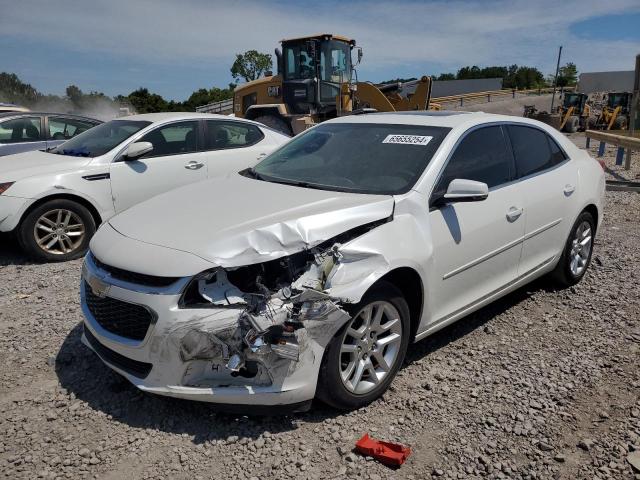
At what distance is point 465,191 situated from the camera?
336 centimetres

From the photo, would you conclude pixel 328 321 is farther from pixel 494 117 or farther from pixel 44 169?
pixel 44 169

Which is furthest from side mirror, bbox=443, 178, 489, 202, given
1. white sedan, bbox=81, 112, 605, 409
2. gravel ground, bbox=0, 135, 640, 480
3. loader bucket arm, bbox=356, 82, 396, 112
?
loader bucket arm, bbox=356, 82, 396, 112

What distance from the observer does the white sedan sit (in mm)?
2725

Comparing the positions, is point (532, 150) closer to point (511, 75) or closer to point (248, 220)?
point (248, 220)

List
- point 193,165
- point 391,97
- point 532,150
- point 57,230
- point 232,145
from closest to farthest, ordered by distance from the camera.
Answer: point 532,150, point 57,230, point 193,165, point 232,145, point 391,97

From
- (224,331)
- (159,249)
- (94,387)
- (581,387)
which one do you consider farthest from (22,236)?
(581,387)

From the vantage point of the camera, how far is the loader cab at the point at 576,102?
93.7ft

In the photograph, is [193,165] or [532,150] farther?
[193,165]

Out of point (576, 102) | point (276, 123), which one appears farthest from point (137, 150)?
point (576, 102)

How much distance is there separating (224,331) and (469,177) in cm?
205

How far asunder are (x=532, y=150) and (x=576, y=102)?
92.1 ft

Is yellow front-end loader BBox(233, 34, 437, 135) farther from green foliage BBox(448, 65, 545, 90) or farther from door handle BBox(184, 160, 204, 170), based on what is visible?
green foliage BBox(448, 65, 545, 90)

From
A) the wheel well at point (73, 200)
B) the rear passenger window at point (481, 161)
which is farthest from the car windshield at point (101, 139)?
the rear passenger window at point (481, 161)

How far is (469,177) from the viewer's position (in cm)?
374
